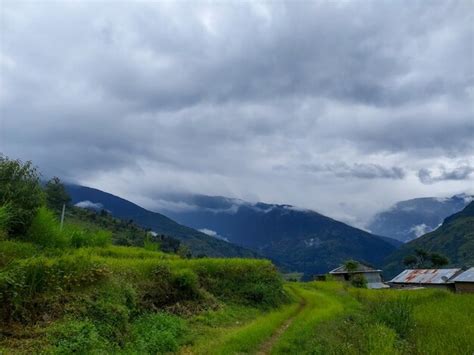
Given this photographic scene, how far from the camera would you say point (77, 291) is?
1390 centimetres

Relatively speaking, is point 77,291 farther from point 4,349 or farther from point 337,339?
point 337,339

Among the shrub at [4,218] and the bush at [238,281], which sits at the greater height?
the shrub at [4,218]

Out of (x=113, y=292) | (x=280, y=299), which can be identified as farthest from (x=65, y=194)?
(x=113, y=292)

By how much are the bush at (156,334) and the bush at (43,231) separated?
5.97 m

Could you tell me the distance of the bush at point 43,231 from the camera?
18.8 metres

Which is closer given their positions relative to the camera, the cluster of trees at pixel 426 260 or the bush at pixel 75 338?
the bush at pixel 75 338

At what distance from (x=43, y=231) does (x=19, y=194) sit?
208 centimetres

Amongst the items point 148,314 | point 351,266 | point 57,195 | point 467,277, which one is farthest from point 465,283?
point 57,195

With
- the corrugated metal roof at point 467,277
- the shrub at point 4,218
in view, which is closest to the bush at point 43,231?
the shrub at point 4,218

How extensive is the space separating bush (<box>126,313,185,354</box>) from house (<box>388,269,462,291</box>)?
229 feet

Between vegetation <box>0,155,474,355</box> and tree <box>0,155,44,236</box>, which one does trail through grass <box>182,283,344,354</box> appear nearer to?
vegetation <box>0,155,474,355</box>

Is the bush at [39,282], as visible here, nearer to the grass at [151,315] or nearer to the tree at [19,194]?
the grass at [151,315]

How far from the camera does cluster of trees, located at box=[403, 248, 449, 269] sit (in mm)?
125562

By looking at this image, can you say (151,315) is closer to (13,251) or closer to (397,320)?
(13,251)
